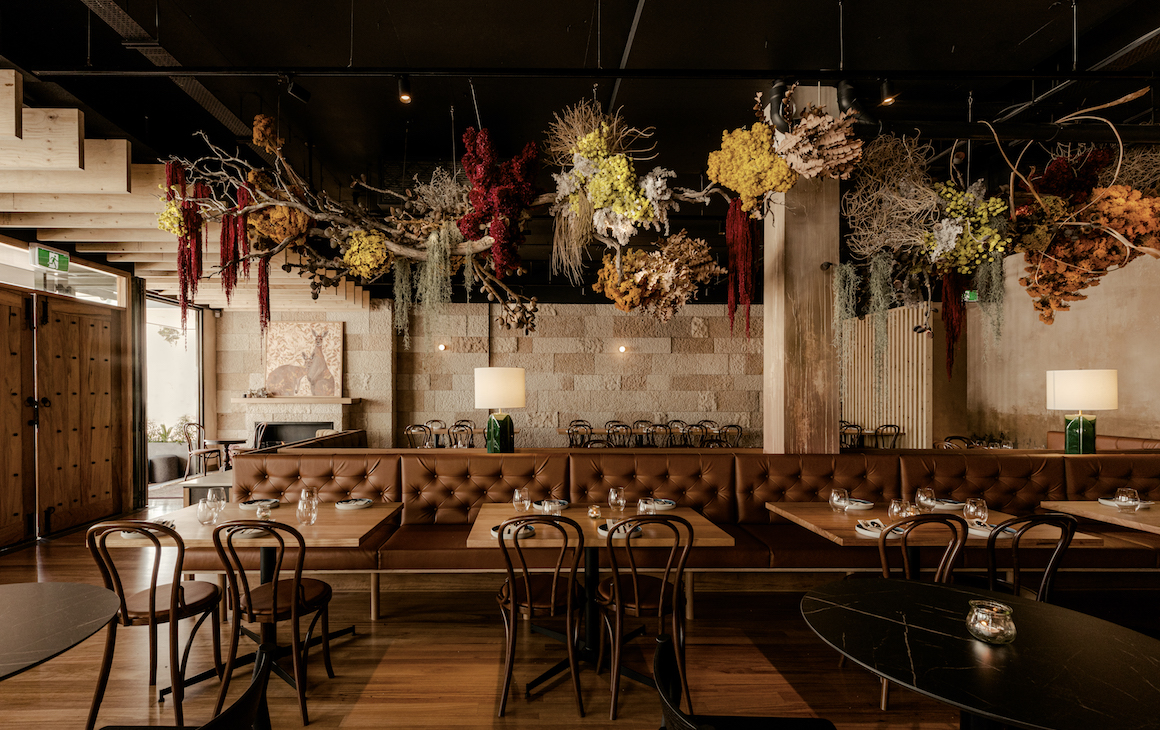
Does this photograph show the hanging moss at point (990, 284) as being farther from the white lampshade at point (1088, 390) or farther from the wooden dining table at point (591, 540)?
the wooden dining table at point (591, 540)

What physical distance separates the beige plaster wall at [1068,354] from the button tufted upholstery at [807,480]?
3.90 m

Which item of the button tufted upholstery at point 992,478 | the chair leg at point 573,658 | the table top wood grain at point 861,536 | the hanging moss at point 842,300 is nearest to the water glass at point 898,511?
the table top wood grain at point 861,536

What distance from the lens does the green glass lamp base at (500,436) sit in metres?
4.19

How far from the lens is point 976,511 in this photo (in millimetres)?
2926

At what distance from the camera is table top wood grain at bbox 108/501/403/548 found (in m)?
2.60

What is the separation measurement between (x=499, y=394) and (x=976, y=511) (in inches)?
115

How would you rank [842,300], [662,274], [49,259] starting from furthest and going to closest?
[49,259] < [842,300] < [662,274]

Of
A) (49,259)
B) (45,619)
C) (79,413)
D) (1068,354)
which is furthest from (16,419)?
(1068,354)

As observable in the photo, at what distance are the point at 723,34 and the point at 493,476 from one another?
326 centimetres

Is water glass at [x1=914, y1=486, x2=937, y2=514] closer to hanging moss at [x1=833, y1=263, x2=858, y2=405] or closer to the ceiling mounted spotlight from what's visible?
hanging moss at [x1=833, y1=263, x2=858, y2=405]

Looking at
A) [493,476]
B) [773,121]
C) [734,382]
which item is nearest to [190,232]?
[493,476]

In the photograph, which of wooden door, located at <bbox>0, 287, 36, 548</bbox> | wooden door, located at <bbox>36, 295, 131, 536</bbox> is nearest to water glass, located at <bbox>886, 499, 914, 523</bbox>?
wooden door, located at <bbox>0, 287, 36, 548</bbox>

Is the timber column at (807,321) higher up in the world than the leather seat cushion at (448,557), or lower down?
higher up

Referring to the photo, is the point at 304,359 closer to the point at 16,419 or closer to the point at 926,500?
the point at 16,419
